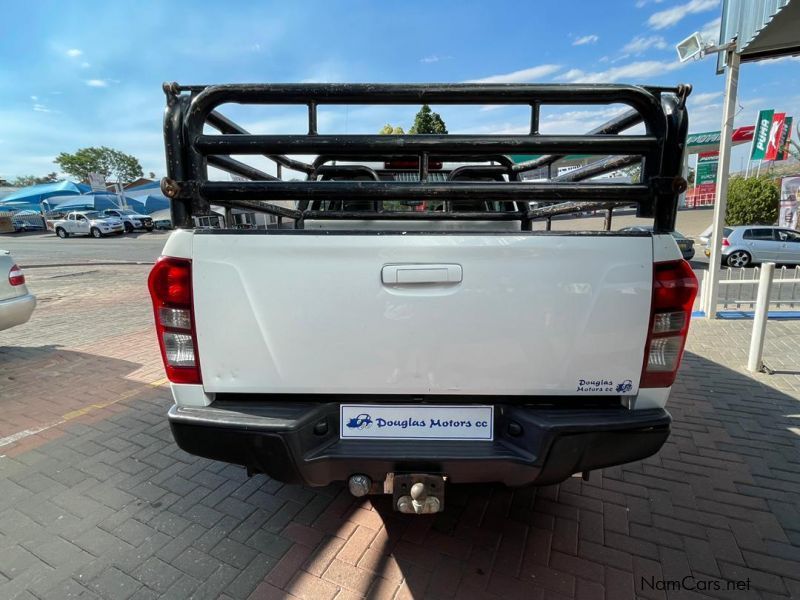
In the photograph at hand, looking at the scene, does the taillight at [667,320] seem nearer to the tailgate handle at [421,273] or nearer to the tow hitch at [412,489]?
the tailgate handle at [421,273]

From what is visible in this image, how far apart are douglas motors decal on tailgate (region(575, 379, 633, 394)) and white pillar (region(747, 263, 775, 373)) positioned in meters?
3.81

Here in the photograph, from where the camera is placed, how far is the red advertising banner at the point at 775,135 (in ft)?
68.2

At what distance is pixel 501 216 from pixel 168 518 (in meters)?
3.09

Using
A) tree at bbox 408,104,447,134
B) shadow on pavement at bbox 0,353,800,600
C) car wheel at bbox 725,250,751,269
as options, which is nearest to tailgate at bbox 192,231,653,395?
shadow on pavement at bbox 0,353,800,600

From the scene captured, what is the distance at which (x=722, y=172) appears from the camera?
6.27 metres

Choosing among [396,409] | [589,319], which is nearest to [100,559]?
[396,409]

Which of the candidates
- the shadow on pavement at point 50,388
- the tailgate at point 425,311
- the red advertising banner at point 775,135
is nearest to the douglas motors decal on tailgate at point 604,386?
the tailgate at point 425,311

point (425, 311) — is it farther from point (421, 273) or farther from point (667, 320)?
point (667, 320)

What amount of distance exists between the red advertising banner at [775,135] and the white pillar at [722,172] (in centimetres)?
2072

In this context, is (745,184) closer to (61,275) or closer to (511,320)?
(511,320)

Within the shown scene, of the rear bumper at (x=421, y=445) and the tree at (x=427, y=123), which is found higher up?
the tree at (x=427, y=123)

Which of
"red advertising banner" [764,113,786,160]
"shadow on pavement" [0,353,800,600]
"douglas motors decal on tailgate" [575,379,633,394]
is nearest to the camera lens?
"douglas motors decal on tailgate" [575,379,633,394]

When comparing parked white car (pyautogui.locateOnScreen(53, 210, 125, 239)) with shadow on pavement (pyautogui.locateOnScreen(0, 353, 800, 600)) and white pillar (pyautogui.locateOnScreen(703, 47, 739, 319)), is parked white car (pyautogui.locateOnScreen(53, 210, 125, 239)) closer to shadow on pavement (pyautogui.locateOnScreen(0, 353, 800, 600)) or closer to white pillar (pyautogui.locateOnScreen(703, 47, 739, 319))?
shadow on pavement (pyautogui.locateOnScreen(0, 353, 800, 600))

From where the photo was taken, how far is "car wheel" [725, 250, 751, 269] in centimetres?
1305
